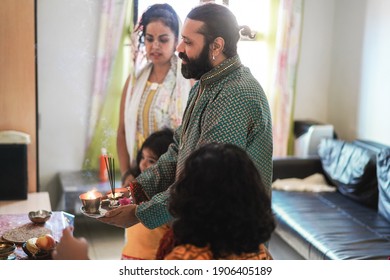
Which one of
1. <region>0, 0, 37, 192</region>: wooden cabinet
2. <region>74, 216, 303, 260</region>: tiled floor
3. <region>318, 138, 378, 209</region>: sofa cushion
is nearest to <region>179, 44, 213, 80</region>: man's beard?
<region>0, 0, 37, 192</region>: wooden cabinet

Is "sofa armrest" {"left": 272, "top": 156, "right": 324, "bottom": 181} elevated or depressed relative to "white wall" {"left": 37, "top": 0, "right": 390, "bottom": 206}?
depressed

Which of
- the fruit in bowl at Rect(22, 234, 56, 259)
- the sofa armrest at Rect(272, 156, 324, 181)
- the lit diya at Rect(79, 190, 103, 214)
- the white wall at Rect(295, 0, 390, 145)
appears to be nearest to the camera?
the fruit in bowl at Rect(22, 234, 56, 259)

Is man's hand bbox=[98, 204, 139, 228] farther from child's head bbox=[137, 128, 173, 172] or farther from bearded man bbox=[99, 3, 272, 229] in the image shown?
child's head bbox=[137, 128, 173, 172]

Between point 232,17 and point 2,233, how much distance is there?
97 centimetres

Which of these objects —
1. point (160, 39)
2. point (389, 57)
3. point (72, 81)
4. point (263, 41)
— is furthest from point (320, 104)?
point (72, 81)

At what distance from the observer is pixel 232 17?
1.85 m

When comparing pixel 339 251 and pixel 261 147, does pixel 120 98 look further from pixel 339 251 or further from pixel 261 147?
pixel 339 251

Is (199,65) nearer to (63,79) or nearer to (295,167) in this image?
(63,79)

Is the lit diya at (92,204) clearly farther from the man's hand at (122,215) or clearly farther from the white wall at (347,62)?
the white wall at (347,62)

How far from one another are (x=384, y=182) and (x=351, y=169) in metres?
0.33

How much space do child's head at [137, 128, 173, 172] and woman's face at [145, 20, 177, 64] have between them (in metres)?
0.29

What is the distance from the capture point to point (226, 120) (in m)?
1.69

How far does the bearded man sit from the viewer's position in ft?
5.62
